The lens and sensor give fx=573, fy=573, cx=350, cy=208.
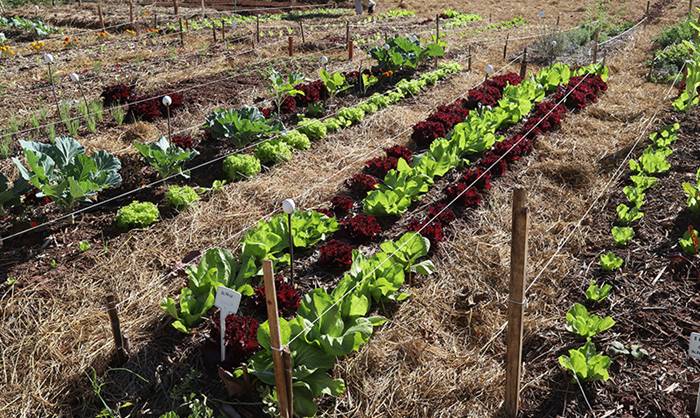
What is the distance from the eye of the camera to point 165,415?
3.58 meters

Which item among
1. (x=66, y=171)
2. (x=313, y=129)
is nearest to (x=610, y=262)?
(x=313, y=129)

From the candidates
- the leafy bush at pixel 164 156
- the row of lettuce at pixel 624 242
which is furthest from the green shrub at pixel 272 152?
the row of lettuce at pixel 624 242

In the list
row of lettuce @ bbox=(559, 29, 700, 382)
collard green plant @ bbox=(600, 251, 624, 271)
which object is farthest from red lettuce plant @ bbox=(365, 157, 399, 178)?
collard green plant @ bbox=(600, 251, 624, 271)

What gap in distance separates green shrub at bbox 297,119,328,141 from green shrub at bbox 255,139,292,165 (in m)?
0.69

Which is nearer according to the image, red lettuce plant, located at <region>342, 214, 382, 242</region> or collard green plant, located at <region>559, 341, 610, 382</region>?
collard green plant, located at <region>559, 341, 610, 382</region>

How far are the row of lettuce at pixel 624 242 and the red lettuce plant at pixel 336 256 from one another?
6.15ft

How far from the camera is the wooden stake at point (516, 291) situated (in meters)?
3.28

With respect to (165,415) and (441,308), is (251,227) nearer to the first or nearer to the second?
(441,308)

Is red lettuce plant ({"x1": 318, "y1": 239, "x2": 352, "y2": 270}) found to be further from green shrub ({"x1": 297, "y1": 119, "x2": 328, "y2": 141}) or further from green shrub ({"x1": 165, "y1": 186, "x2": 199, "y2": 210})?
green shrub ({"x1": 297, "y1": 119, "x2": 328, "y2": 141})

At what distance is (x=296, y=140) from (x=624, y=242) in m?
4.17

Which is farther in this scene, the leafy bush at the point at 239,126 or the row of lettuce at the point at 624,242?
the leafy bush at the point at 239,126

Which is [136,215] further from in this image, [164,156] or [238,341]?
[238,341]

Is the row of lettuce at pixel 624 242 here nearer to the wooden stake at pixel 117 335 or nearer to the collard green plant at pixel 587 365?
the collard green plant at pixel 587 365

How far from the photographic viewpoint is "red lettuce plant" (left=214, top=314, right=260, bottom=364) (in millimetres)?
3965
